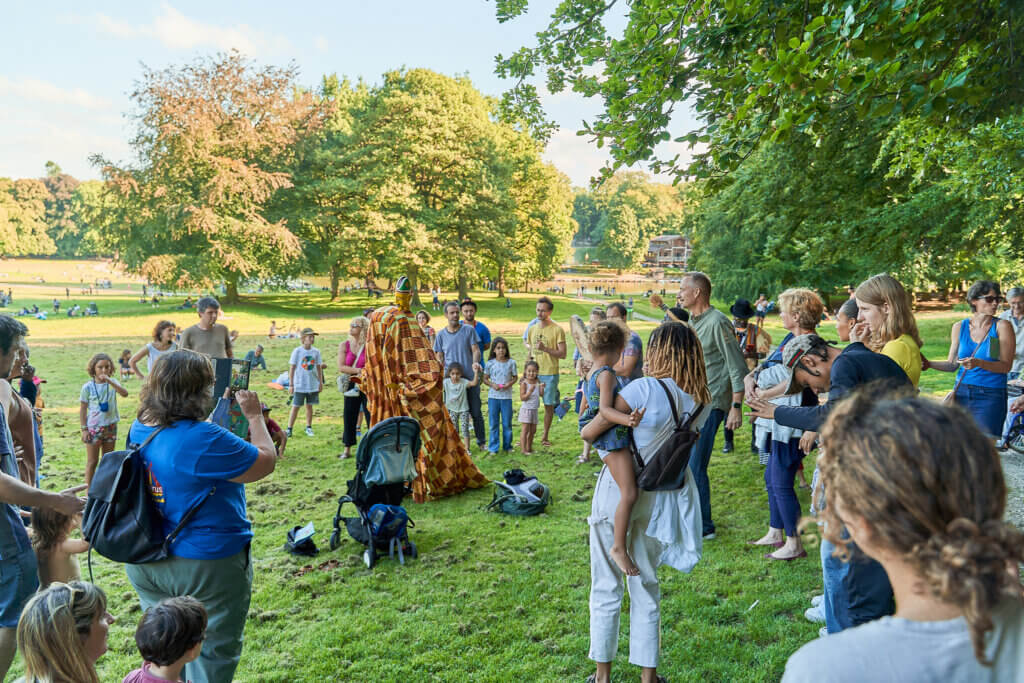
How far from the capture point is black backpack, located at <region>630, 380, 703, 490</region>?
3.31 m

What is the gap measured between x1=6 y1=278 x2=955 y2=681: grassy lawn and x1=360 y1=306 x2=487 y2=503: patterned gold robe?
0.33 metres

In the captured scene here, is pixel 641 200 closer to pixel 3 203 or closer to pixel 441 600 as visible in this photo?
pixel 3 203

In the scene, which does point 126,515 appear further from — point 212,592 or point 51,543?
point 51,543

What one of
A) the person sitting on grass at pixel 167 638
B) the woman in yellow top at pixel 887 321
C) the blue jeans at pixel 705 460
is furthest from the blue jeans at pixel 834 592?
the person sitting on grass at pixel 167 638

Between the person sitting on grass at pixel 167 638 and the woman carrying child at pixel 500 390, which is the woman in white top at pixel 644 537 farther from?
the woman carrying child at pixel 500 390

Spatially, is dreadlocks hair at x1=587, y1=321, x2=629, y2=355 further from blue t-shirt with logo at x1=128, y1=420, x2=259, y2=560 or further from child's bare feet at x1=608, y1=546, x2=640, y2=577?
blue t-shirt with logo at x1=128, y1=420, x2=259, y2=560

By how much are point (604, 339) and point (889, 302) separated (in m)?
1.68

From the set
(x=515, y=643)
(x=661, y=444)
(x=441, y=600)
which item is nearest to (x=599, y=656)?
(x=515, y=643)

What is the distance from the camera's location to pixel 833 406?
2195mm

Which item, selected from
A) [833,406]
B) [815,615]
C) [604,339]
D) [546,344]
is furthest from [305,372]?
[833,406]

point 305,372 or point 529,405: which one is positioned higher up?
point 305,372

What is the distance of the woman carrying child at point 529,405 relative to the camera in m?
8.80

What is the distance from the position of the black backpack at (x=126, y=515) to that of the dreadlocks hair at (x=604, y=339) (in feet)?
6.96

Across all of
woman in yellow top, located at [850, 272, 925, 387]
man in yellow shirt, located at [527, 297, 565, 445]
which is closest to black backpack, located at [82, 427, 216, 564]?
woman in yellow top, located at [850, 272, 925, 387]
